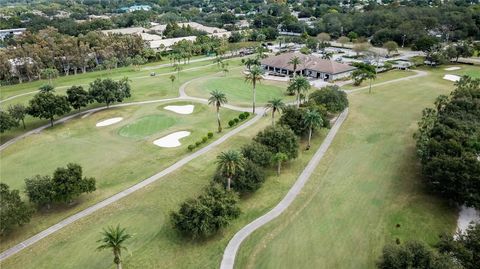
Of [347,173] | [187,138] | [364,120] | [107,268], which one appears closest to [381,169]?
[347,173]

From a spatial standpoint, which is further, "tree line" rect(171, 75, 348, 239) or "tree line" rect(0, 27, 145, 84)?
"tree line" rect(0, 27, 145, 84)

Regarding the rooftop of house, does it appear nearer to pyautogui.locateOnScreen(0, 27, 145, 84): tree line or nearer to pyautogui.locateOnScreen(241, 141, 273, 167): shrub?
pyautogui.locateOnScreen(0, 27, 145, 84): tree line

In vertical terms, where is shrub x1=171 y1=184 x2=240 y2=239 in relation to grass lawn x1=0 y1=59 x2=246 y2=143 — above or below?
below

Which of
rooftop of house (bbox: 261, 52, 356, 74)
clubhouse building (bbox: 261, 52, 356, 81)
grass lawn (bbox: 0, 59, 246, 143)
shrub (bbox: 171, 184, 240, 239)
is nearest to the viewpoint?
shrub (bbox: 171, 184, 240, 239)

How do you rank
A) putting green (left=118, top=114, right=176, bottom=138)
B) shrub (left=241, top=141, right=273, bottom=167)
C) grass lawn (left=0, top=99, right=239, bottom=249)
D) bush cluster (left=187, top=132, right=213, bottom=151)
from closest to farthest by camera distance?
shrub (left=241, top=141, right=273, bottom=167) → grass lawn (left=0, top=99, right=239, bottom=249) → bush cluster (left=187, top=132, right=213, bottom=151) → putting green (left=118, top=114, right=176, bottom=138)

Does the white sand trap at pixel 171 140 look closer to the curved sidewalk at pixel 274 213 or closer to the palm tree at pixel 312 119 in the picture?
the palm tree at pixel 312 119

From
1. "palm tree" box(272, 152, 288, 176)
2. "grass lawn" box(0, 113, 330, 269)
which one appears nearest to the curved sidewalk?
"grass lawn" box(0, 113, 330, 269)

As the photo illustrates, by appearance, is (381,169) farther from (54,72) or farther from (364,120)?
(54,72)
